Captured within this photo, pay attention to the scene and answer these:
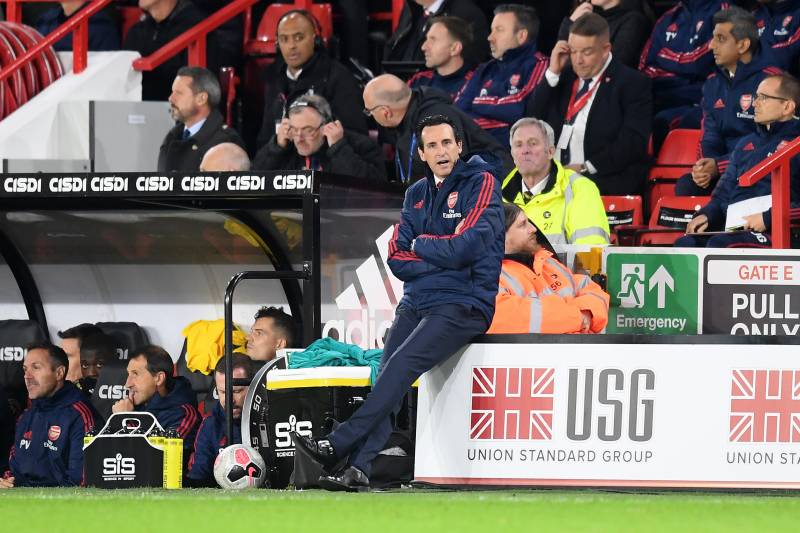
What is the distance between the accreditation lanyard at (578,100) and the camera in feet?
39.3

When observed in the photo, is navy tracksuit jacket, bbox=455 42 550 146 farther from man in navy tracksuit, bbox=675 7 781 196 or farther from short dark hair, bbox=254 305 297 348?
short dark hair, bbox=254 305 297 348

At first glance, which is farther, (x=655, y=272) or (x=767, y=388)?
(x=655, y=272)

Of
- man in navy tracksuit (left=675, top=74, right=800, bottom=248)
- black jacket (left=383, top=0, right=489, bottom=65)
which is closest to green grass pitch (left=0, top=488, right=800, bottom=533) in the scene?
man in navy tracksuit (left=675, top=74, right=800, bottom=248)

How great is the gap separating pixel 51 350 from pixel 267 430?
2262 mm

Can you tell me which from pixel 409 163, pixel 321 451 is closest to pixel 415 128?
pixel 409 163

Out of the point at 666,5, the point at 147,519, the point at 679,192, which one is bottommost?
the point at 147,519

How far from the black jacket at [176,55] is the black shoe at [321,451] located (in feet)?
23.0

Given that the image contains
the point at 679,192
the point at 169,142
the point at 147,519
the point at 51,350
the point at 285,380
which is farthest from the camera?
the point at 169,142

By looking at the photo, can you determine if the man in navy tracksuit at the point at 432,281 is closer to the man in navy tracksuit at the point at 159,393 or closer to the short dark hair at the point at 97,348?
the man in navy tracksuit at the point at 159,393

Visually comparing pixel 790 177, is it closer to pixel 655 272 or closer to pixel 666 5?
pixel 655 272

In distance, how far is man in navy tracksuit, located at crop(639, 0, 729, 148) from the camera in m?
12.7

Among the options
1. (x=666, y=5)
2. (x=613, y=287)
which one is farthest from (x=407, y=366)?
(x=666, y=5)

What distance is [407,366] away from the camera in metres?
7.84

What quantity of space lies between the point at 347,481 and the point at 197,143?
5.39 m
